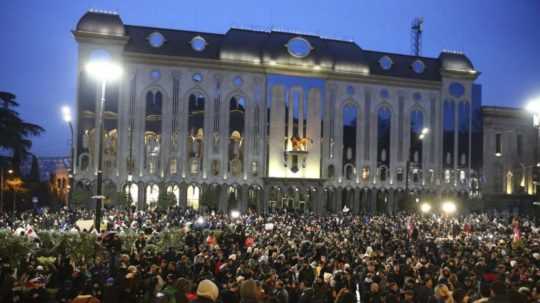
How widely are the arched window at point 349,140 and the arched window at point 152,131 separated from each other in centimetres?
2102

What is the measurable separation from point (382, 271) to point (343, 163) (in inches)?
2073

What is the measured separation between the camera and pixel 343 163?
6781 cm

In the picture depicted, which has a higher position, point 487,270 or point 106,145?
point 106,145

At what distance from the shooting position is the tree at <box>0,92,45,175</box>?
55.1 m

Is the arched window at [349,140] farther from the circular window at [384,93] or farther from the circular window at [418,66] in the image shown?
the circular window at [418,66]

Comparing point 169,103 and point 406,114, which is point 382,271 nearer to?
point 169,103

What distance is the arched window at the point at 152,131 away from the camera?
2408 inches

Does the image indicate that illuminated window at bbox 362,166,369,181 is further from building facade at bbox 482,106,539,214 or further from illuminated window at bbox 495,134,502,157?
illuminated window at bbox 495,134,502,157

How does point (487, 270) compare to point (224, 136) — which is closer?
point (487, 270)

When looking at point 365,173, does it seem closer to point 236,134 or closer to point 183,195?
point 236,134

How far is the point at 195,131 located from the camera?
207 feet

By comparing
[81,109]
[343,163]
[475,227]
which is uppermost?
[81,109]

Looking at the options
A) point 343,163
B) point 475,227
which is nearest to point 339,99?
point 343,163

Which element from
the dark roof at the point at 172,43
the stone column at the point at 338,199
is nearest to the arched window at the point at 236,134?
the dark roof at the point at 172,43
